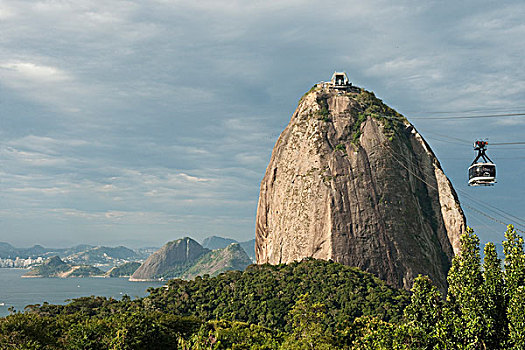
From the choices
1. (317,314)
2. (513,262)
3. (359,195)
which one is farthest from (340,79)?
(513,262)

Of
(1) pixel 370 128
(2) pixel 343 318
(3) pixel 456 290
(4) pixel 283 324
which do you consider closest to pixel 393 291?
(2) pixel 343 318

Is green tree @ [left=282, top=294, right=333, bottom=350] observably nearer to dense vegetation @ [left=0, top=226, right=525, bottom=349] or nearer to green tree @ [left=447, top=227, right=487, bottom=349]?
dense vegetation @ [left=0, top=226, right=525, bottom=349]

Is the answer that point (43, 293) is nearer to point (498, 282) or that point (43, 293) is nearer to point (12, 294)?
point (12, 294)

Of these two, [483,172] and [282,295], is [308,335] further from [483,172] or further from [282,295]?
[282,295]

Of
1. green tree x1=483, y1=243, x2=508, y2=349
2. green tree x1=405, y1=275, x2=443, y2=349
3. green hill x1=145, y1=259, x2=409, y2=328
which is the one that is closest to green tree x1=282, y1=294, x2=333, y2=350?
green tree x1=405, y1=275, x2=443, y2=349

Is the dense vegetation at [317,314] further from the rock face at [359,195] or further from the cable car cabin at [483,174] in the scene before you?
the rock face at [359,195]
